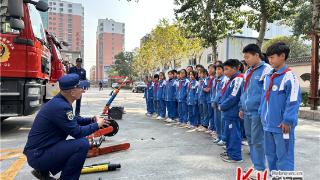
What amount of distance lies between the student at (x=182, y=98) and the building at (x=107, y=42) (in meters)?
118

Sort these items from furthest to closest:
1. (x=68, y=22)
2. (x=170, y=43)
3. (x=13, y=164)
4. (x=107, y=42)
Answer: (x=107, y=42) < (x=68, y=22) < (x=170, y=43) < (x=13, y=164)

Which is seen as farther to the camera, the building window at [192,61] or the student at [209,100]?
the building window at [192,61]

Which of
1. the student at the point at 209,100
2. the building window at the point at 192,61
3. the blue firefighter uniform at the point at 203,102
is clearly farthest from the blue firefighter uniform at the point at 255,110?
the building window at the point at 192,61

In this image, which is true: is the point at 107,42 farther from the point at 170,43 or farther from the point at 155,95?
the point at 155,95

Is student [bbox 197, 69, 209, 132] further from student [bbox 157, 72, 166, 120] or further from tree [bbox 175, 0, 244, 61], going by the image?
tree [bbox 175, 0, 244, 61]

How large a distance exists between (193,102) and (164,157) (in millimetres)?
3650

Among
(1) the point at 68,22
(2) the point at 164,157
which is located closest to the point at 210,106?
(2) the point at 164,157

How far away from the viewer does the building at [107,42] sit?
128 meters

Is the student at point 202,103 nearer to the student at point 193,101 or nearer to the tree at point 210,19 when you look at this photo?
the student at point 193,101

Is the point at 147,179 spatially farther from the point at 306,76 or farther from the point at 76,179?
the point at 306,76

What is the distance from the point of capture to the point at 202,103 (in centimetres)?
852

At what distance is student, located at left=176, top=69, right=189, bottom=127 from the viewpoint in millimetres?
9750

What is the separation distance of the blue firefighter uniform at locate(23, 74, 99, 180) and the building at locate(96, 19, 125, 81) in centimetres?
12393

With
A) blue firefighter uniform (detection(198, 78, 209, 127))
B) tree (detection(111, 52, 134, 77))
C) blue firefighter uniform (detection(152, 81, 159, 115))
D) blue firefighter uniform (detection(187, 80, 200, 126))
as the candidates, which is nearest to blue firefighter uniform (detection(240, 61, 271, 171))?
blue firefighter uniform (detection(198, 78, 209, 127))
